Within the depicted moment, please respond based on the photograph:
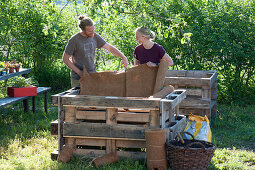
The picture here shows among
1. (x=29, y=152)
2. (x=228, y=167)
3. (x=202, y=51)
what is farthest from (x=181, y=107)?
(x=29, y=152)

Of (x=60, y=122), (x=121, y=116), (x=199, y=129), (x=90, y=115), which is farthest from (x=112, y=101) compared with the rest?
(x=199, y=129)

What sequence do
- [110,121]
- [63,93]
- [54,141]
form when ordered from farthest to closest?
[54,141] → [63,93] → [110,121]

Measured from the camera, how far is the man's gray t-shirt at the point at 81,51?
5.51 meters

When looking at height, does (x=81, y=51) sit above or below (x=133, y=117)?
above

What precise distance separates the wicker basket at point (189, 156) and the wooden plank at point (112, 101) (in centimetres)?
53

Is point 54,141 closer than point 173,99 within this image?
No

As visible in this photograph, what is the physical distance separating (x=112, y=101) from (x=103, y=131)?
15.3 inches

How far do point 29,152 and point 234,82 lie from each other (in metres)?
4.84

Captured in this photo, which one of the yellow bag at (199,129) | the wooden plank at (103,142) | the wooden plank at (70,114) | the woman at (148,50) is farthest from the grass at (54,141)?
the woman at (148,50)

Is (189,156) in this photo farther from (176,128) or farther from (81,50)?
(81,50)

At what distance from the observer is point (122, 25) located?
366 inches

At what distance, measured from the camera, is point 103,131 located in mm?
4828

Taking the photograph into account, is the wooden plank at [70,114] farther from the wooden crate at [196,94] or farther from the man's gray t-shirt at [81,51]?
the wooden crate at [196,94]

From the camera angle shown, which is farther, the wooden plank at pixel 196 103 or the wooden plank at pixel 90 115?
the wooden plank at pixel 196 103
